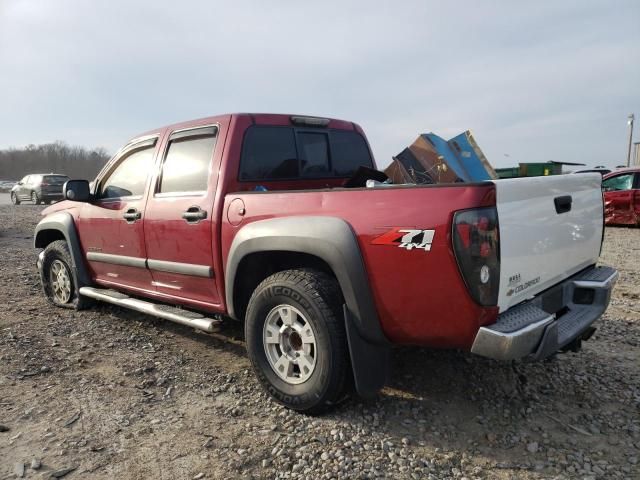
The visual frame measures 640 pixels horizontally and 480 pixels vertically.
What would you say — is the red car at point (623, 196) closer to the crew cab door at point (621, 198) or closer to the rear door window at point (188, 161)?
the crew cab door at point (621, 198)

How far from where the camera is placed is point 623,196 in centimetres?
1180

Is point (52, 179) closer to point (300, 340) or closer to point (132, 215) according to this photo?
point (132, 215)

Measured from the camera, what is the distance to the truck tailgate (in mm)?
2320

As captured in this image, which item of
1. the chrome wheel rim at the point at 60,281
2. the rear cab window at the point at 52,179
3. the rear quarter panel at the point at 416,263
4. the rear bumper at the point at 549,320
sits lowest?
the chrome wheel rim at the point at 60,281

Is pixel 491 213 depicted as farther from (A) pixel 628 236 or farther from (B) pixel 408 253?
(A) pixel 628 236

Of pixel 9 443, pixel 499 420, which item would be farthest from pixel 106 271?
pixel 499 420

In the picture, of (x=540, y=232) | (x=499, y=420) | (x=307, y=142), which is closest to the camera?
(x=540, y=232)

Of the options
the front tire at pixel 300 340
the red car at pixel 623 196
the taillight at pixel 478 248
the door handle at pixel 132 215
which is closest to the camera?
the taillight at pixel 478 248

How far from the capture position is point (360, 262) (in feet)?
8.45

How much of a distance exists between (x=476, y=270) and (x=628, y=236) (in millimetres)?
10424

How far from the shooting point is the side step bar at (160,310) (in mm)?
3508

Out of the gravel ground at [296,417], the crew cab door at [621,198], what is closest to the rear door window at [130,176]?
the gravel ground at [296,417]

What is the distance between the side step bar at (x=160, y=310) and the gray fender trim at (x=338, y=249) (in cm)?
92

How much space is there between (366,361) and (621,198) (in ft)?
38.7
